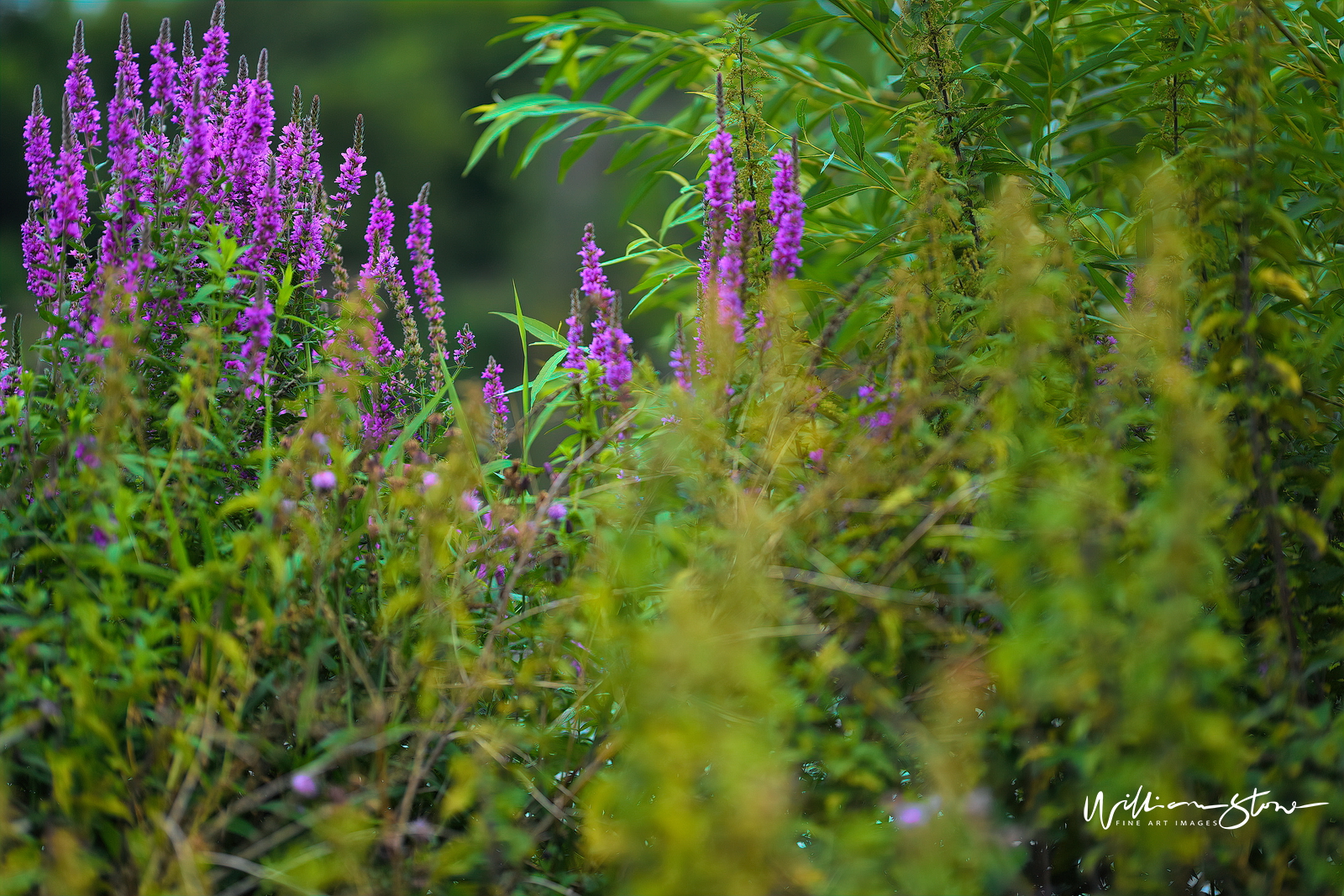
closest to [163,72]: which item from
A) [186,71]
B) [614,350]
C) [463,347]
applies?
[186,71]

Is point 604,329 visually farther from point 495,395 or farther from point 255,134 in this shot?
point 255,134

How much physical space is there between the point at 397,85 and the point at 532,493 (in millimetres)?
13503

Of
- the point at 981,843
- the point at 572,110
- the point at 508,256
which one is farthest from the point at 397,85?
the point at 981,843

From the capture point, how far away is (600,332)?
63.9 inches

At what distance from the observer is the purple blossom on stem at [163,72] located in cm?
165

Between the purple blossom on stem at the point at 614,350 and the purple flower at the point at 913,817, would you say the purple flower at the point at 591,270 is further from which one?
the purple flower at the point at 913,817

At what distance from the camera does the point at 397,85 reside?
13.5 metres

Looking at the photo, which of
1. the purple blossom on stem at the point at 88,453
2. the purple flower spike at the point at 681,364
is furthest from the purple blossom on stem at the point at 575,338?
the purple blossom on stem at the point at 88,453

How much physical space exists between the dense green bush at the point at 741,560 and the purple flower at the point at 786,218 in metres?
0.03

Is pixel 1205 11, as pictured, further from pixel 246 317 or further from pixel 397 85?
pixel 397 85

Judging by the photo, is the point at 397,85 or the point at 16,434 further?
the point at 397,85

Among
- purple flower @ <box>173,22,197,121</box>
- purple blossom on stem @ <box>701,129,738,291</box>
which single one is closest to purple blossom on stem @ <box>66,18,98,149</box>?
purple flower @ <box>173,22,197,121</box>

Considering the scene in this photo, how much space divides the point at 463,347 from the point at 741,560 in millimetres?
1092

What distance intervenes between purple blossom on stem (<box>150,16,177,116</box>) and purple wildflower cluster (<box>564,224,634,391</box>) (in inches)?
30.1
